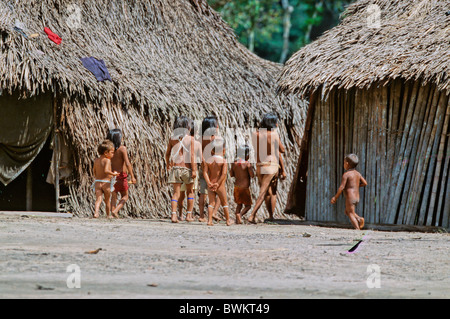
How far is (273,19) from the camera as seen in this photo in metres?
30.4

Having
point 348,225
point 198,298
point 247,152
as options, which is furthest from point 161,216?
point 198,298

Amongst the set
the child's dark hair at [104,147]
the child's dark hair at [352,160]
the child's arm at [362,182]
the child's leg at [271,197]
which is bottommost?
the child's leg at [271,197]

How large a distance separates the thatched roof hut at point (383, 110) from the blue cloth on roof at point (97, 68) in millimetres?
2745

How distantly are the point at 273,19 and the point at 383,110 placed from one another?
2055cm

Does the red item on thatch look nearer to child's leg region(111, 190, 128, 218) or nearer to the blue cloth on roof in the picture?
the blue cloth on roof

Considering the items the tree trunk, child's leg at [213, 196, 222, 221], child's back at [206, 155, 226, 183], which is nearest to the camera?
child's back at [206, 155, 226, 183]

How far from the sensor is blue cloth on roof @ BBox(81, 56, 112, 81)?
11711 millimetres

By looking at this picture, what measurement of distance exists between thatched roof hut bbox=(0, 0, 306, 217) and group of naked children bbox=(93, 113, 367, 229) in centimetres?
67

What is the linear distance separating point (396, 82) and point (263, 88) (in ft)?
14.5

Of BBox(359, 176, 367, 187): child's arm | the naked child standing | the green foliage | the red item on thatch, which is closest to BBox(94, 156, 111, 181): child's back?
the red item on thatch

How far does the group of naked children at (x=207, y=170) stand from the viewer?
33.8ft

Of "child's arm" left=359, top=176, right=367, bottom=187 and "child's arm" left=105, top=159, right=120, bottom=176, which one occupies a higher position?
"child's arm" left=105, top=159, right=120, bottom=176

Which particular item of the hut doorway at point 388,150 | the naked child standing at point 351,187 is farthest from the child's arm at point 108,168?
the naked child standing at point 351,187

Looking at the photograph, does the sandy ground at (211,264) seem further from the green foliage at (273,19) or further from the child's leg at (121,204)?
the green foliage at (273,19)
